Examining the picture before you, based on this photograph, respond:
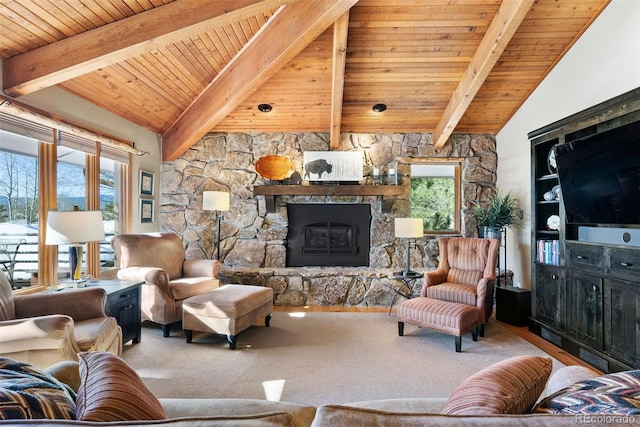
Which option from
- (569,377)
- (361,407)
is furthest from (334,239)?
(361,407)

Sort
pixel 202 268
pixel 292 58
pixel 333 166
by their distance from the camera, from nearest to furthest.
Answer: pixel 292 58 → pixel 202 268 → pixel 333 166

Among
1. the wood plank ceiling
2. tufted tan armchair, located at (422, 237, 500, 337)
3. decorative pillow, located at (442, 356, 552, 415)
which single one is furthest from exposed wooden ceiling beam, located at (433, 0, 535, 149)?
decorative pillow, located at (442, 356, 552, 415)

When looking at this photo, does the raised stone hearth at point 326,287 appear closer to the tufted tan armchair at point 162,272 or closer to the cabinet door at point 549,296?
the tufted tan armchair at point 162,272

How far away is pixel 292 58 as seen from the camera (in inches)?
142

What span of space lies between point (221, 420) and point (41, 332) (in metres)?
1.87

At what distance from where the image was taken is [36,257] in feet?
9.45

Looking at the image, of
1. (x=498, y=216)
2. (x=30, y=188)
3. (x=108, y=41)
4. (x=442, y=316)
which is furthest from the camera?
(x=498, y=216)

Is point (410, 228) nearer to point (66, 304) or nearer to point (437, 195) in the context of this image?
point (437, 195)

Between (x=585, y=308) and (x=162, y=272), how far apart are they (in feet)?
12.4

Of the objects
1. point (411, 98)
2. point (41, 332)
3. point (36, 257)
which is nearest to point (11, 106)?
point (36, 257)

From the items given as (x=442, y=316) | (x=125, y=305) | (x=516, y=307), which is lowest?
(x=516, y=307)

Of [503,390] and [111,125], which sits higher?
[111,125]

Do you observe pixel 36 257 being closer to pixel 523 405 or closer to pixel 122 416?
pixel 122 416

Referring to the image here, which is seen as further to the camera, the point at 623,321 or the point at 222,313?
the point at 222,313
